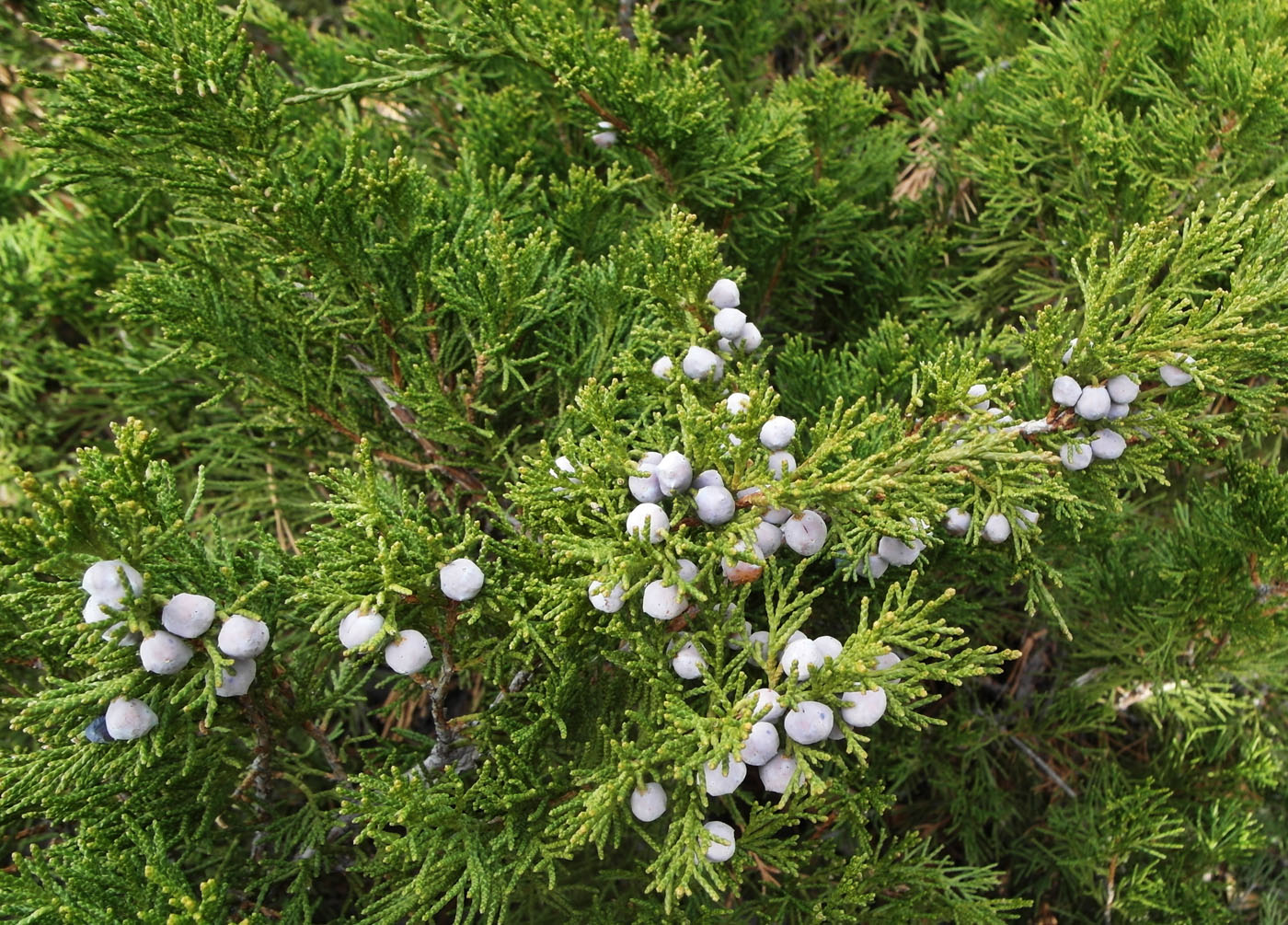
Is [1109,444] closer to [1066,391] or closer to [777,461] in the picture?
[1066,391]

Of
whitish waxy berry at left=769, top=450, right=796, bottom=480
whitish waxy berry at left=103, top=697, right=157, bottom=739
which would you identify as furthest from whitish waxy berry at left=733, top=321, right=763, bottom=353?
whitish waxy berry at left=103, top=697, right=157, bottom=739

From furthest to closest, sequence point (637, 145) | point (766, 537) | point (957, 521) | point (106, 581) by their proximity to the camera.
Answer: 1. point (637, 145)
2. point (957, 521)
3. point (766, 537)
4. point (106, 581)

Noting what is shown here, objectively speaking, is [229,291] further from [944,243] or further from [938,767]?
[938,767]

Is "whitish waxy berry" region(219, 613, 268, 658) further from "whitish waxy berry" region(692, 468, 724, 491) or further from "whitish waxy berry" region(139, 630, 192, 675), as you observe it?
"whitish waxy berry" region(692, 468, 724, 491)

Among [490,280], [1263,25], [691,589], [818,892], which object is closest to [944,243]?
[1263,25]

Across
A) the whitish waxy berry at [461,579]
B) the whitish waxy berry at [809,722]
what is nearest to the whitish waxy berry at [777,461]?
the whitish waxy berry at [809,722]

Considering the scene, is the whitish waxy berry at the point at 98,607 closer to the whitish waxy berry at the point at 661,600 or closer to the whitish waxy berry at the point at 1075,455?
the whitish waxy berry at the point at 661,600

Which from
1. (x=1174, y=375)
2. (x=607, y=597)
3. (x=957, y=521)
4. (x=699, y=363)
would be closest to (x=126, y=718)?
(x=607, y=597)
